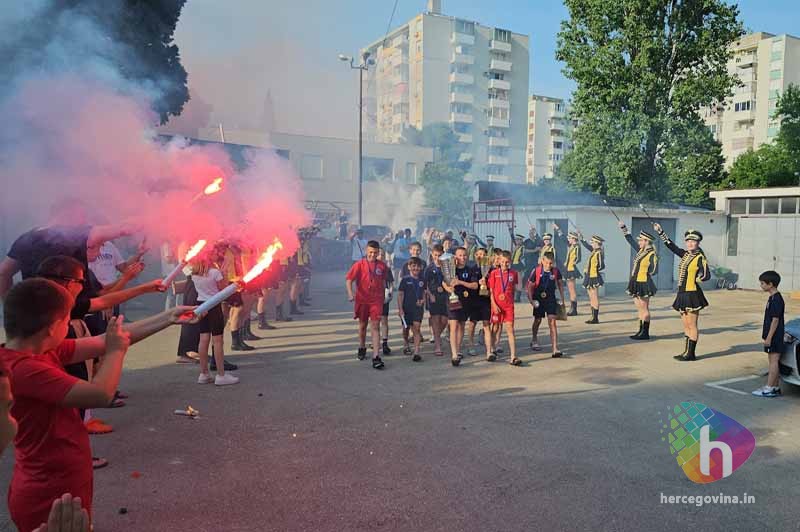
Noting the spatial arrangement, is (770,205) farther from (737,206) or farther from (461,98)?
(461,98)

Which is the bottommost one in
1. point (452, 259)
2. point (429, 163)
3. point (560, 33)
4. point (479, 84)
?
point (452, 259)

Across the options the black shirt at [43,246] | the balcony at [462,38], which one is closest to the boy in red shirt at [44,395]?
the black shirt at [43,246]

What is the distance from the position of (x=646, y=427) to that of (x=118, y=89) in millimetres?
7035

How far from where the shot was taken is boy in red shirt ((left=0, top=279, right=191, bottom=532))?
2.22 meters

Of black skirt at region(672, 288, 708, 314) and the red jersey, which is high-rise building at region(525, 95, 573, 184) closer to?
black skirt at region(672, 288, 708, 314)

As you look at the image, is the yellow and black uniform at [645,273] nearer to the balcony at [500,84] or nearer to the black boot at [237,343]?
the black boot at [237,343]

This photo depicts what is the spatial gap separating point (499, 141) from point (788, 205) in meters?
54.6

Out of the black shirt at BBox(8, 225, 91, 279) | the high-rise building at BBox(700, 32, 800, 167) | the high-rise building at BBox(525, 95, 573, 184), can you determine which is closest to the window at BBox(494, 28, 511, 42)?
the high-rise building at BBox(525, 95, 573, 184)

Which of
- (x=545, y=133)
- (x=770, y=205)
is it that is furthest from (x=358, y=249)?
(x=545, y=133)

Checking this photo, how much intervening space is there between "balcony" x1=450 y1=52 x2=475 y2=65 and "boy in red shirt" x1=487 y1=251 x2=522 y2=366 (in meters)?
66.0

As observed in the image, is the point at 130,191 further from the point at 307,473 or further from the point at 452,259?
Result: the point at 452,259

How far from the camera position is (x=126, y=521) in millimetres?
3699

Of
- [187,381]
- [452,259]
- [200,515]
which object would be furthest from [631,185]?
[200,515]

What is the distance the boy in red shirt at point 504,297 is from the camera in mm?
8266
